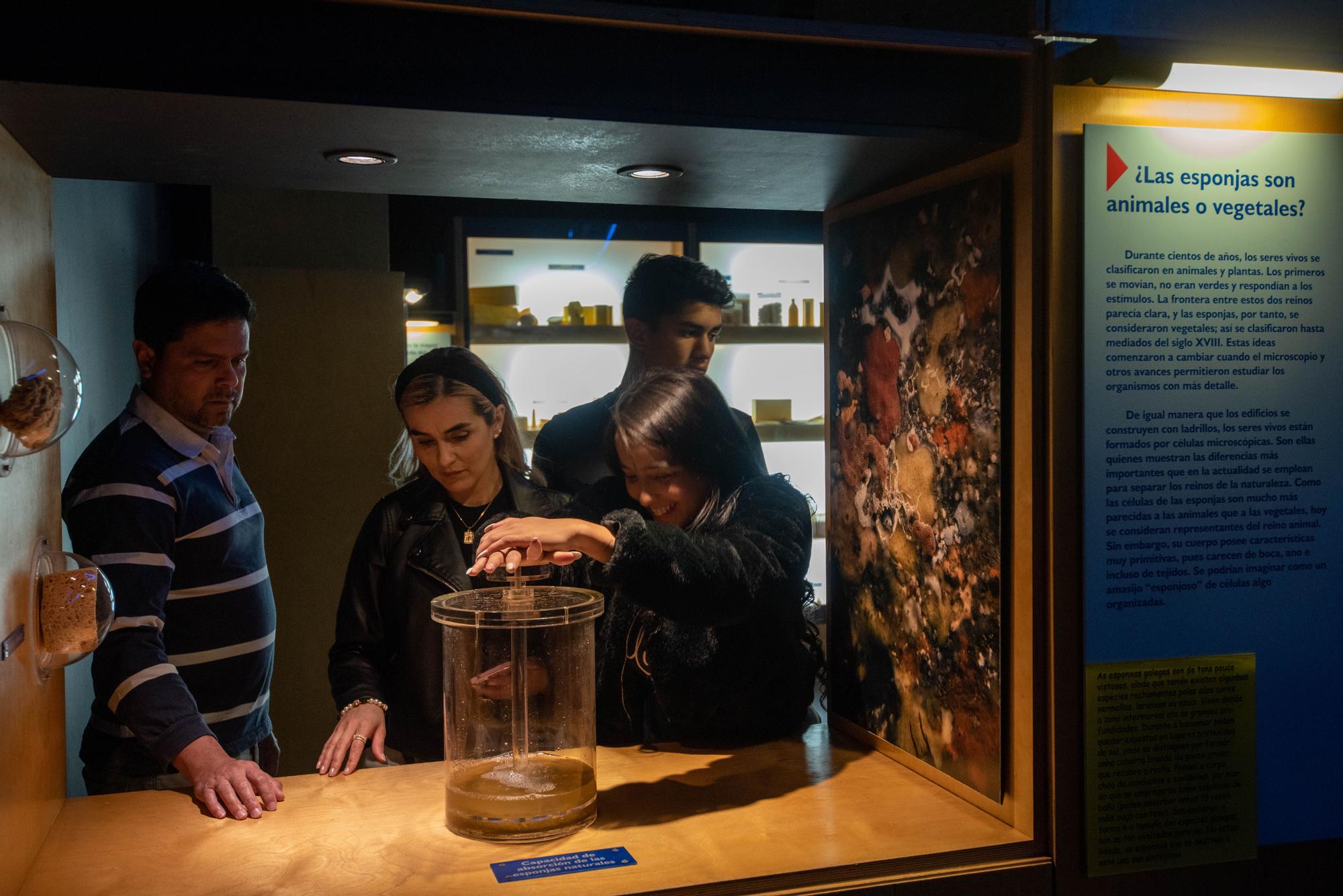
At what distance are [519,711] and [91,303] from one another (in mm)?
1846

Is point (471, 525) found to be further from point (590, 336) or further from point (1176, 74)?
point (590, 336)

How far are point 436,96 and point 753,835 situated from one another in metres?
1.16

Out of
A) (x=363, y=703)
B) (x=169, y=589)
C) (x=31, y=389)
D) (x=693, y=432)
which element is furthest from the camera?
(x=693, y=432)

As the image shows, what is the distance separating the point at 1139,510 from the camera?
A: 1529mm

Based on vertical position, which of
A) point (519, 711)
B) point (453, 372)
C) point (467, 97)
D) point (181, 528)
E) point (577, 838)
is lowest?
point (577, 838)

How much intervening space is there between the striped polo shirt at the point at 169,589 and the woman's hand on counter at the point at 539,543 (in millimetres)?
595

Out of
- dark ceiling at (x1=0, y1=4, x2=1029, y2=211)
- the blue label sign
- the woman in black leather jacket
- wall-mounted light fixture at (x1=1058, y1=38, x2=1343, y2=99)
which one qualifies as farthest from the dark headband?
wall-mounted light fixture at (x1=1058, y1=38, x2=1343, y2=99)

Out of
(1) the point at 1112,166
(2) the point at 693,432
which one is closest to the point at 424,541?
(2) the point at 693,432

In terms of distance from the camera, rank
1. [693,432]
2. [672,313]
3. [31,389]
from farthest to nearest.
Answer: [672,313], [693,432], [31,389]

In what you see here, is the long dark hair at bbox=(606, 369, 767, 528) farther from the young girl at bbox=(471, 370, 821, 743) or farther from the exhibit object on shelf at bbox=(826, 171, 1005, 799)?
the exhibit object on shelf at bbox=(826, 171, 1005, 799)

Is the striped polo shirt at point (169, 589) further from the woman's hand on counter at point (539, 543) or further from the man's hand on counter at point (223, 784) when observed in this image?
the woman's hand on counter at point (539, 543)

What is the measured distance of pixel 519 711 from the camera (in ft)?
5.40

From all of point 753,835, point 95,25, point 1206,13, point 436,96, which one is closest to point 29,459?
point 95,25

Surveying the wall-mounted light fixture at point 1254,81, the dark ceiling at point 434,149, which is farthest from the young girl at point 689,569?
the wall-mounted light fixture at point 1254,81
